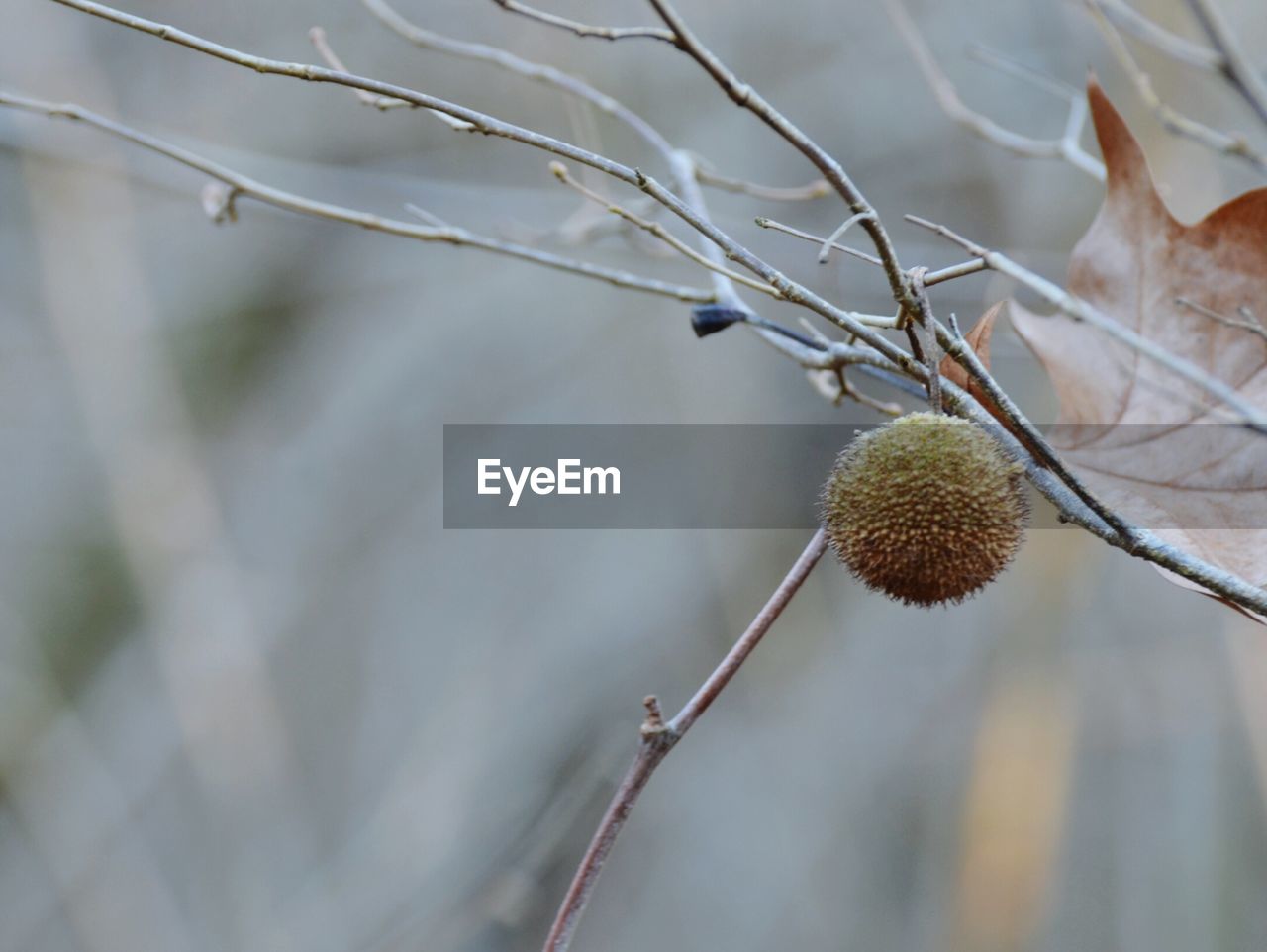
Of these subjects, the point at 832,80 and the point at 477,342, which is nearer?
the point at 832,80

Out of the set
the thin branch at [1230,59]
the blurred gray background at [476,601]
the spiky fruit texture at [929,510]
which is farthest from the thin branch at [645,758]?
the blurred gray background at [476,601]

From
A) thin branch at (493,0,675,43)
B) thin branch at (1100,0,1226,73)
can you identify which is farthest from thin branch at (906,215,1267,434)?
thin branch at (1100,0,1226,73)

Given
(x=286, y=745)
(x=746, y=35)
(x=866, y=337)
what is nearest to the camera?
(x=866, y=337)

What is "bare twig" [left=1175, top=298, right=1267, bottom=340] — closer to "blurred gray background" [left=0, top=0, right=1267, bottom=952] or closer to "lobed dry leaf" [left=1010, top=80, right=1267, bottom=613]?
"lobed dry leaf" [left=1010, top=80, right=1267, bottom=613]

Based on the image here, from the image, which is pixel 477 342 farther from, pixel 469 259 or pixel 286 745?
pixel 286 745

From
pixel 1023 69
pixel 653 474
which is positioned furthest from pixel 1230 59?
pixel 653 474

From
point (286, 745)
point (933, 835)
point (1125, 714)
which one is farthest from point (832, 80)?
point (286, 745)
